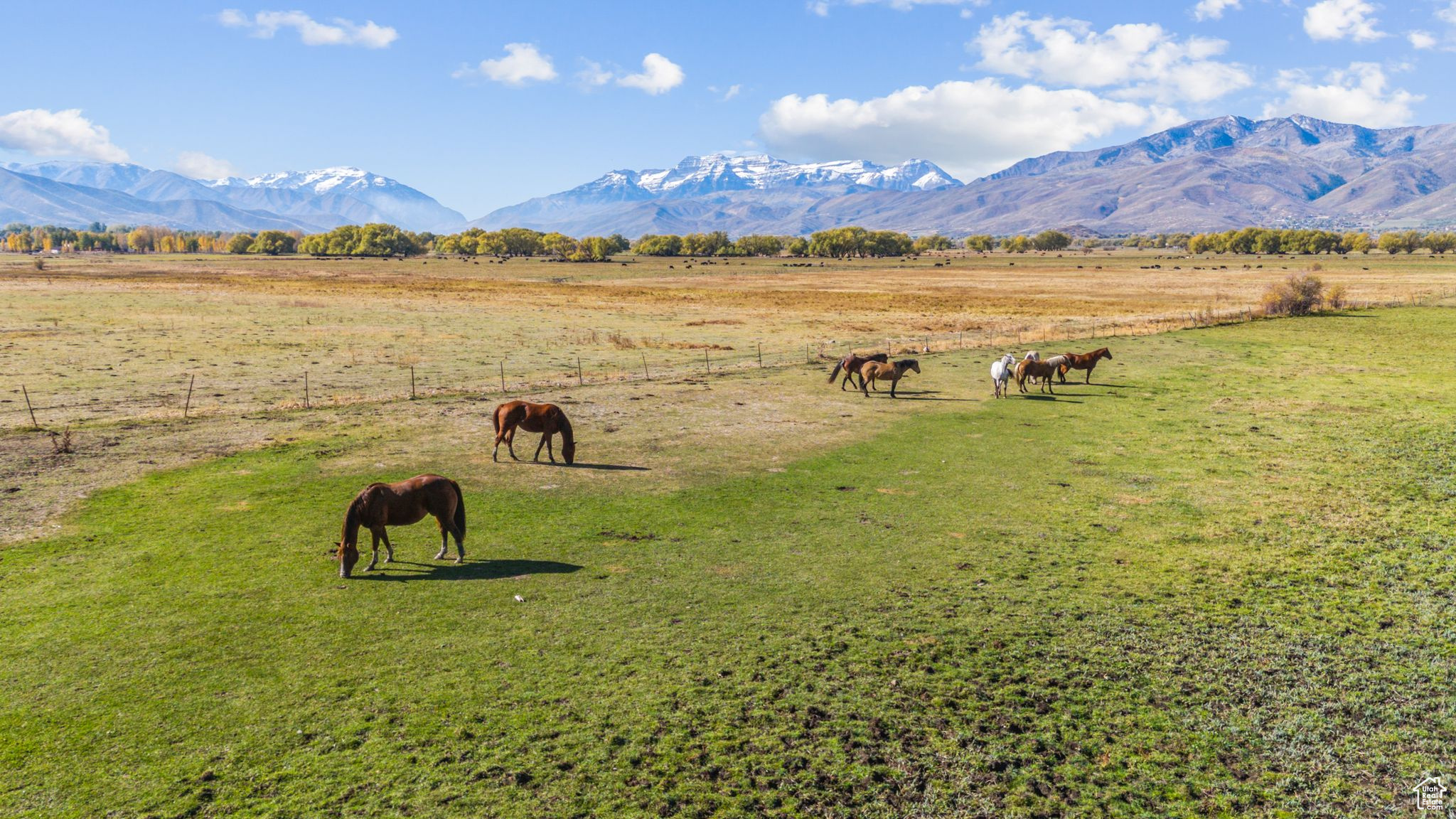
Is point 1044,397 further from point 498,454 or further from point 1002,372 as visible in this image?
point 498,454

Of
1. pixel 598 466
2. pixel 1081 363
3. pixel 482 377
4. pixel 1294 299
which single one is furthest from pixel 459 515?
pixel 1294 299

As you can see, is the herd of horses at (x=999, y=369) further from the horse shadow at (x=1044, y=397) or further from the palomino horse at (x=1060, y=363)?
the horse shadow at (x=1044, y=397)

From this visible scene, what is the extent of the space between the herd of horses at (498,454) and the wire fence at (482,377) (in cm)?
767

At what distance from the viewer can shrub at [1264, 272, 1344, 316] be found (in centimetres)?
6481

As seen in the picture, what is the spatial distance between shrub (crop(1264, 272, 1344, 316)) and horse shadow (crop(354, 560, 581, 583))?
6893 cm

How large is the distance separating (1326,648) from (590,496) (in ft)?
50.6

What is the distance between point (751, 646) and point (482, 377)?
1242 inches

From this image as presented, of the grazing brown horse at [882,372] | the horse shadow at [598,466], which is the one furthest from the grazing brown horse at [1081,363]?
the horse shadow at [598,466]

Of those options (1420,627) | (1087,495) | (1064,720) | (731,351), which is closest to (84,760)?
(1064,720)

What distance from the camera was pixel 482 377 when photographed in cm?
4069

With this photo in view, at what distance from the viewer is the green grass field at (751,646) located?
30.5 ft

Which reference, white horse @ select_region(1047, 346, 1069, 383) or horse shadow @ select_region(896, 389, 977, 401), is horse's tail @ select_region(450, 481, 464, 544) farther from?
white horse @ select_region(1047, 346, 1069, 383)

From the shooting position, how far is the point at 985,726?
10.4m

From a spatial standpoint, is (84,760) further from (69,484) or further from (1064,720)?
(69,484)
